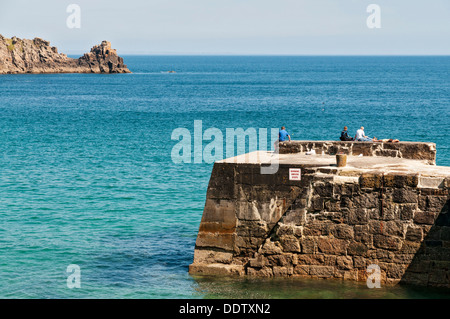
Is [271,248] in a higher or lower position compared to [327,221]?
lower

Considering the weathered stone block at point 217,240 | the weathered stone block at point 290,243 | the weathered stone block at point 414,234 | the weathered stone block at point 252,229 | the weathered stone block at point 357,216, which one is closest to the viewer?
the weathered stone block at point 414,234

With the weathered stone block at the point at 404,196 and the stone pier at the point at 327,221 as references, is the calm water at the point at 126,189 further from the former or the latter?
the weathered stone block at the point at 404,196

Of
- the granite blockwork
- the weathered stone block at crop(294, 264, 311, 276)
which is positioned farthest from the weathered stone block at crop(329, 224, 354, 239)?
the granite blockwork

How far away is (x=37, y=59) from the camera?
19362cm

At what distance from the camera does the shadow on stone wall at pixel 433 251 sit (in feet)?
58.1

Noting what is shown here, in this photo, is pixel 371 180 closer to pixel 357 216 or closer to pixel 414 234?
pixel 357 216

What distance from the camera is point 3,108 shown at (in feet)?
281

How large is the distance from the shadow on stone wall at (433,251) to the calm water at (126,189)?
44cm

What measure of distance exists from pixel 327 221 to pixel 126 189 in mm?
16475

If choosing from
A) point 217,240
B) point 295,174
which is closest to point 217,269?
point 217,240

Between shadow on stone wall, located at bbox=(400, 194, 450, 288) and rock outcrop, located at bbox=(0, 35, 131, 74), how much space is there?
584ft

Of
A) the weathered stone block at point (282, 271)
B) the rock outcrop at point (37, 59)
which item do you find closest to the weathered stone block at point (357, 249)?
the weathered stone block at point (282, 271)
